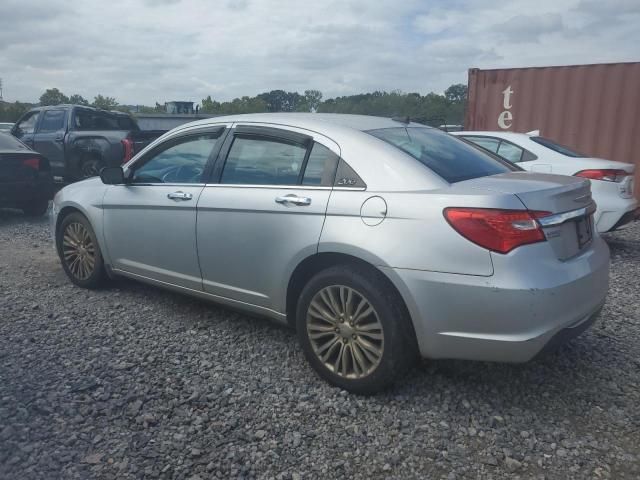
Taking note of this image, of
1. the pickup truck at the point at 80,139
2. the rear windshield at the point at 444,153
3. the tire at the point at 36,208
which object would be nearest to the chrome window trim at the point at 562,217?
the rear windshield at the point at 444,153

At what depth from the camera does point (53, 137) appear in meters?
11.3

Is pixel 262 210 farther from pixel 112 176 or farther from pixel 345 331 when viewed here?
pixel 112 176

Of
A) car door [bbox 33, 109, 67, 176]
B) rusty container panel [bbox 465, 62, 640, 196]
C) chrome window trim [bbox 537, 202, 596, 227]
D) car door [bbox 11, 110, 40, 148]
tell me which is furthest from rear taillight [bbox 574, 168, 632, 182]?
car door [bbox 11, 110, 40, 148]

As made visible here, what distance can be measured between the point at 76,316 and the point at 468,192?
3153 millimetres

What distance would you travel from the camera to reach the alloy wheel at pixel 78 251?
4.90 m

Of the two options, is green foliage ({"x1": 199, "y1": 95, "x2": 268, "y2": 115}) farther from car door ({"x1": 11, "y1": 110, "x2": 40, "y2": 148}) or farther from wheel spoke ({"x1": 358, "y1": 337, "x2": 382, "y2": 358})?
wheel spoke ({"x1": 358, "y1": 337, "x2": 382, "y2": 358})

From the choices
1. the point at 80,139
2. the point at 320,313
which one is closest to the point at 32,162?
the point at 80,139

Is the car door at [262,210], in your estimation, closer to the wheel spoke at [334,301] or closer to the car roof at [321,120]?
the car roof at [321,120]

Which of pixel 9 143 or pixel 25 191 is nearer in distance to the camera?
pixel 25 191

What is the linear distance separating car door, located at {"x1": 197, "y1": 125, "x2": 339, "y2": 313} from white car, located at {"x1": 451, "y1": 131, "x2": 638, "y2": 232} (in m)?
2.96

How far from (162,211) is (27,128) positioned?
30.9ft

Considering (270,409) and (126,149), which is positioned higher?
(126,149)

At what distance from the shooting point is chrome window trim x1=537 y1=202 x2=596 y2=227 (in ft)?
9.16

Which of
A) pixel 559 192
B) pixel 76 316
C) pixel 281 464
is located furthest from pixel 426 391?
pixel 76 316
